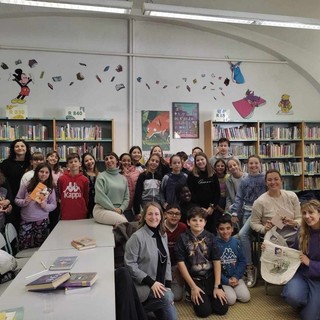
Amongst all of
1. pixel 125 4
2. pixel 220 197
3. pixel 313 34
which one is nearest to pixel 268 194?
pixel 220 197

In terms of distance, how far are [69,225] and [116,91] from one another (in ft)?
10.7

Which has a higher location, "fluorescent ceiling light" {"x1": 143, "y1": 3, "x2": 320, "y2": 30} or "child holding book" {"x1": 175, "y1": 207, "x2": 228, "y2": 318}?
"fluorescent ceiling light" {"x1": 143, "y1": 3, "x2": 320, "y2": 30}

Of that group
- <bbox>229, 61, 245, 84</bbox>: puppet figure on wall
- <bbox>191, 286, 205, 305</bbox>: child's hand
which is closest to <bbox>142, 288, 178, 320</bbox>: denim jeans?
<bbox>191, 286, 205, 305</bbox>: child's hand

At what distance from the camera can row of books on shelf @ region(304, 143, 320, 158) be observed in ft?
19.8

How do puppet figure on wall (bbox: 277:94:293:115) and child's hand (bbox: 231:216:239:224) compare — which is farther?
puppet figure on wall (bbox: 277:94:293:115)

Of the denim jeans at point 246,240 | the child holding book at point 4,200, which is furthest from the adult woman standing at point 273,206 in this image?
the child holding book at point 4,200

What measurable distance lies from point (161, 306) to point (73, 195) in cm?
164

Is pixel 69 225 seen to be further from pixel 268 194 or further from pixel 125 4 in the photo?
pixel 125 4

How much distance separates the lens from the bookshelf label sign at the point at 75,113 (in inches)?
201

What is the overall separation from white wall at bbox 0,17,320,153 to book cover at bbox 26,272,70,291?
161 inches

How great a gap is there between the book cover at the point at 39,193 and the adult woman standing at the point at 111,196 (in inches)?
20.2

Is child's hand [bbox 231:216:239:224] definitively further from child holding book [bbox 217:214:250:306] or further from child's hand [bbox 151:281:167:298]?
child's hand [bbox 151:281:167:298]

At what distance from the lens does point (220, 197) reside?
3.69 m

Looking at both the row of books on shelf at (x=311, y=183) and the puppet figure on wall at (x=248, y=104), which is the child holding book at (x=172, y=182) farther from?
the row of books on shelf at (x=311, y=183)
